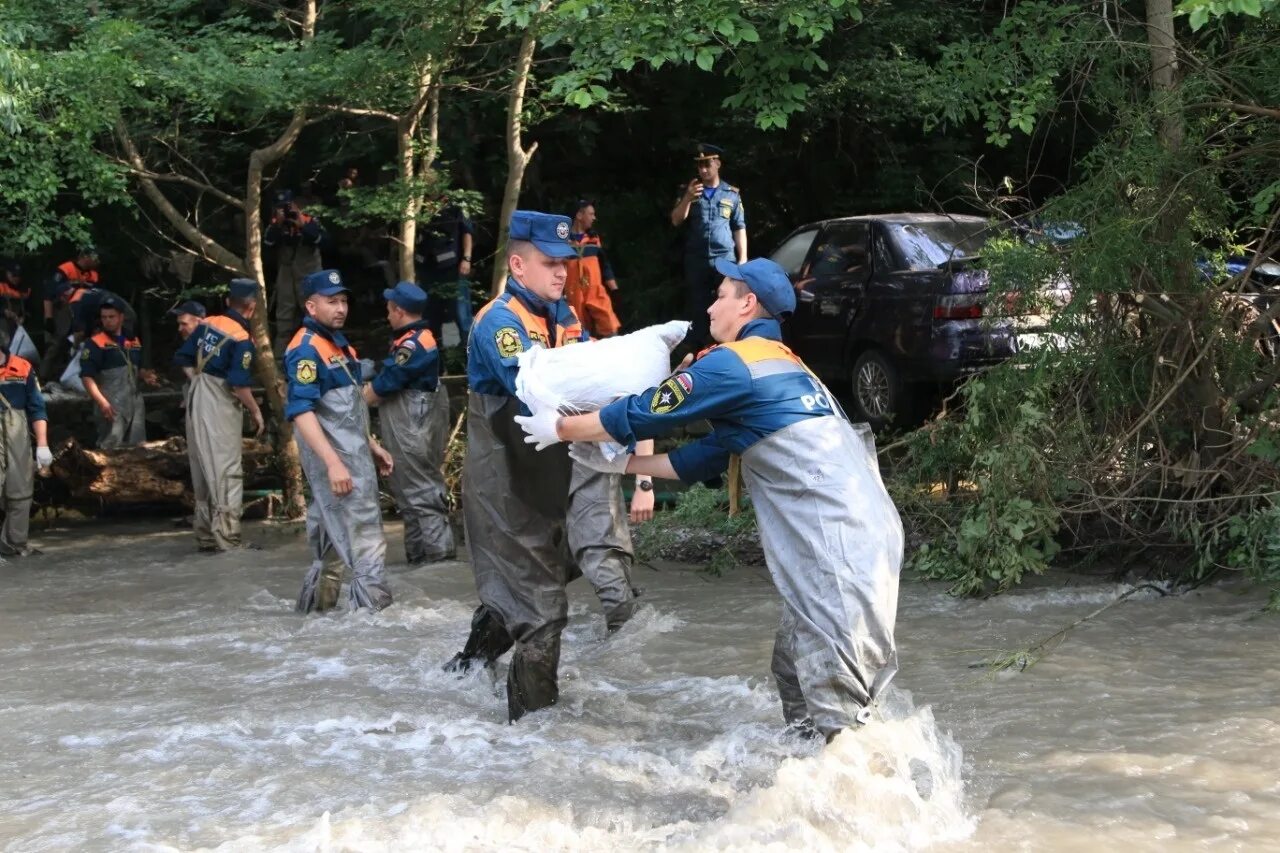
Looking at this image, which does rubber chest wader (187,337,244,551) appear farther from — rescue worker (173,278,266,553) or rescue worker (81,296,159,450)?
rescue worker (81,296,159,450)

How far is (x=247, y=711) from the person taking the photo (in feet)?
21.5

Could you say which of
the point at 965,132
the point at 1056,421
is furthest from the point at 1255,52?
the point at 965,132

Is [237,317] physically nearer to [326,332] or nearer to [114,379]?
[114,379]

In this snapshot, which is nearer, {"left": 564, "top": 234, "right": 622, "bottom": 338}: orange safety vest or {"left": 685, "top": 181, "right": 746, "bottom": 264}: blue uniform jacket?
{"left": 685, "top": 181, "right": 746, "bottom": 264}: blue uniform jacket

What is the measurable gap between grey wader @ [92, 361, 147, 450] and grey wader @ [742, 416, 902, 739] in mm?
10378

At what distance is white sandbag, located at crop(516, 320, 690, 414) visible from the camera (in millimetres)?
5066

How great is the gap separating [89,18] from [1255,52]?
813 cm

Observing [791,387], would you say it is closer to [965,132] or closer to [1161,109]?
[1161,109]

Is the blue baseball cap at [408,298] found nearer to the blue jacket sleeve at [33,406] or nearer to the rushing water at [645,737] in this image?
the rushing water at [645,737]

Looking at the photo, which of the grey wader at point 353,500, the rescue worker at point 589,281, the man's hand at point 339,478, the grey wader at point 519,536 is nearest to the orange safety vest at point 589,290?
the rescue worker at point 589,281

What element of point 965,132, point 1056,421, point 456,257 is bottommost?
point 1056,421

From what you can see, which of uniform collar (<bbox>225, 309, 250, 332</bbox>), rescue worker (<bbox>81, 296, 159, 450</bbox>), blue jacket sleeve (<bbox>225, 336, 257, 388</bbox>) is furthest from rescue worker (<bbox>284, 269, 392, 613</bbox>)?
rescue worker (<bbox>81, 296, 159, 450</bbox>)

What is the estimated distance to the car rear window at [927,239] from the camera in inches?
439

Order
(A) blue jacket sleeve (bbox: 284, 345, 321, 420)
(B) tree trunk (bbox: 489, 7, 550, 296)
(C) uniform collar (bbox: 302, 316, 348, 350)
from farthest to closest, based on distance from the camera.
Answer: (B) tree trunk (bbox: 489, 7, 550, 296)
(C) uniform collar (bbox: 302, 316, 348, 350)
(A) blue jacket sleeve (bbox: 284, 345, 321, 420)
